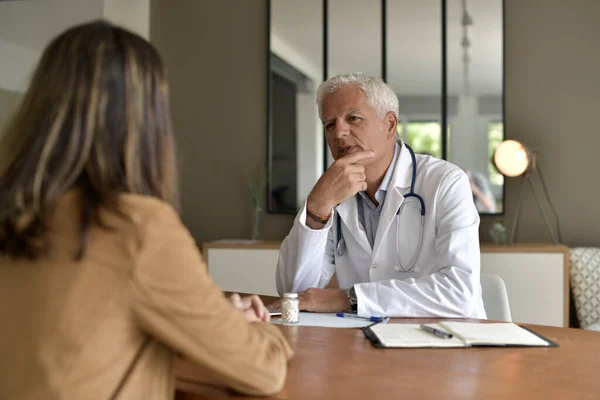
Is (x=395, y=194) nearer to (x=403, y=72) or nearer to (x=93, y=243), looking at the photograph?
(x=93, y=243)

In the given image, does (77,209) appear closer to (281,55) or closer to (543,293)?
(543,293)

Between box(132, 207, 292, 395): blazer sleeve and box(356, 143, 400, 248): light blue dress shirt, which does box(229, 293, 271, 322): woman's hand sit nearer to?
box(132, 207, 292, 395): blazer sleeve

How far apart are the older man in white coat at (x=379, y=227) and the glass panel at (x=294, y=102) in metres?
1.79

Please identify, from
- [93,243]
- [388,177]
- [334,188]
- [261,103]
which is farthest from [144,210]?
[261,103]

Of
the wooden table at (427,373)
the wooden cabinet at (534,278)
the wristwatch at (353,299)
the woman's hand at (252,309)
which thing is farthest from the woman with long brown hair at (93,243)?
the wooden cabinet at (534,278)

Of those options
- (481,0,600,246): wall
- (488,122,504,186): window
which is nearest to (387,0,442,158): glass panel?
(488,122,504,186): window

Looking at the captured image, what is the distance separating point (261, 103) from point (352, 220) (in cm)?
221

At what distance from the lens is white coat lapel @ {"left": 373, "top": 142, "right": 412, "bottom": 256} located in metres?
2.21

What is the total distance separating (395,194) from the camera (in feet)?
7.44

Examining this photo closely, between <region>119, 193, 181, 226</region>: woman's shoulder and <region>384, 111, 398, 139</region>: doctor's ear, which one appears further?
<region>384, 111, 398, 139</region>: doctor's ear

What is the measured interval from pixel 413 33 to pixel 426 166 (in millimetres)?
2049

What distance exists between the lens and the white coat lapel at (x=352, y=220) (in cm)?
227

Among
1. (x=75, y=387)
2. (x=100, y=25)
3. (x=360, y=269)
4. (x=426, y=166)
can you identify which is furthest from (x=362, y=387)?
(x=426, y=166)

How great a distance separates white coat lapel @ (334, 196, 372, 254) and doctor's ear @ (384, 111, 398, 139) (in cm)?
28
